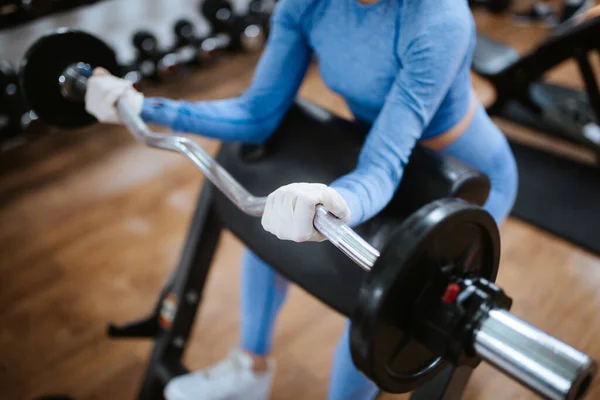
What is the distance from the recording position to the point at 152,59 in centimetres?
230

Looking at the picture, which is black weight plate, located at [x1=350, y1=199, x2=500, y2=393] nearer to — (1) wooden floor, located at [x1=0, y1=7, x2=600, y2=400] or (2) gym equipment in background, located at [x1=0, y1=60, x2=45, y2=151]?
Answer: (1) wooden floor, located at [x1=0, y1=7, x2=600, y2=400]

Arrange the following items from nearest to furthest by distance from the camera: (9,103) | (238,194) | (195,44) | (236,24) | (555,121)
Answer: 1. (238,194)
2. (9,103)
3. (555,121)
4. (195,44)
5. (236,24)

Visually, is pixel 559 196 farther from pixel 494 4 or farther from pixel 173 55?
pixel 494 4

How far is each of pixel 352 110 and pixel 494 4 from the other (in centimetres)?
269

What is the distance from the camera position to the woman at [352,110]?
0.81 m

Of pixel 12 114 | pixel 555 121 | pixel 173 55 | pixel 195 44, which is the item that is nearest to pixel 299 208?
pixel 12 114

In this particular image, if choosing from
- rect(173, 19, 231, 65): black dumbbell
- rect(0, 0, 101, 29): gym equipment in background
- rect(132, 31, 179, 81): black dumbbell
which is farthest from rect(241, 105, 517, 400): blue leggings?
rect(173, 19, 231, 65): black dumbbell

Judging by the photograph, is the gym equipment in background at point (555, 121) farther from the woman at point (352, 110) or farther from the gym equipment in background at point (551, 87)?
the woman at point (352, 110)

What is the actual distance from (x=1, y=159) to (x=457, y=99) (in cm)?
182

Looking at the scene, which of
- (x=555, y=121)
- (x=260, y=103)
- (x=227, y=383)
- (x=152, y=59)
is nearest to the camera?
(x=260, y=103)

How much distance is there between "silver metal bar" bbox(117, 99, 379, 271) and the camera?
62 centimetres

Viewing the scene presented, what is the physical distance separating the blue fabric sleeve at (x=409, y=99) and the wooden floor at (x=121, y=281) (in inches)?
28.6

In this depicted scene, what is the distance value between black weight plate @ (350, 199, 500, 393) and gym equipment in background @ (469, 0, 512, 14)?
3011mm

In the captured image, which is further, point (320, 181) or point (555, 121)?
point (555, 121)
